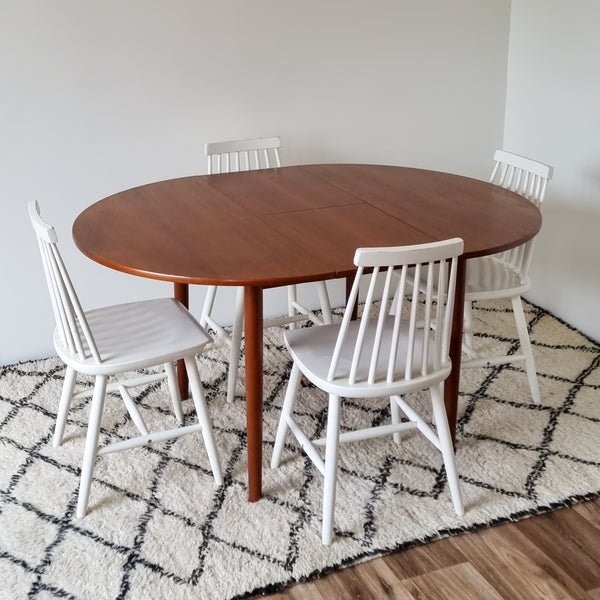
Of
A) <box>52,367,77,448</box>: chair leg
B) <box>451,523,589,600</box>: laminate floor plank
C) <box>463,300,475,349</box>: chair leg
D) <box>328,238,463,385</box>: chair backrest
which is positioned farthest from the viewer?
<box>463,300,475,349</box>: chair leg

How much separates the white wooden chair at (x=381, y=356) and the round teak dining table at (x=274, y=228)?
14cm

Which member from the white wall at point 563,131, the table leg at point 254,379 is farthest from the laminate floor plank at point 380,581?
the white wall at point 563,131

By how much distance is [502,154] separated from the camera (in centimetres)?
296

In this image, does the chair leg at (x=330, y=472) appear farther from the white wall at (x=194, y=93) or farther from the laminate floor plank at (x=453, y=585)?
the white wall at (x=194, y=93)

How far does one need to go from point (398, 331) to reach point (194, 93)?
63.6 inches

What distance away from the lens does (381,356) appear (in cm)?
217

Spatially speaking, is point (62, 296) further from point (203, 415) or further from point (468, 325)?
point (468, 325)

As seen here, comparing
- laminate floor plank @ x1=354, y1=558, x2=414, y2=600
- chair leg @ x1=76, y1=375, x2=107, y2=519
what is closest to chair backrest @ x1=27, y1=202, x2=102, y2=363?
chair leg @ x1=76, y1=375, x2=107, y2=519

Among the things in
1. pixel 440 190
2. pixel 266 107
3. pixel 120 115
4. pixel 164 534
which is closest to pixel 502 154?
pixel 440 190

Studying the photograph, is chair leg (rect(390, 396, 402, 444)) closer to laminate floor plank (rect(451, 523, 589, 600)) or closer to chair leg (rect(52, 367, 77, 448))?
laminate floor plank (rect(451, 523, 589, 600))

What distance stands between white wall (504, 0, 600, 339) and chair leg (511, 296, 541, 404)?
66 cm

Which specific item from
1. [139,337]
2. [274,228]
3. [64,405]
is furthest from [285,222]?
[64,405]

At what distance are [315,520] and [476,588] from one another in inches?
19.0

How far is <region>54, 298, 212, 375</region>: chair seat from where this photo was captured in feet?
7.11
